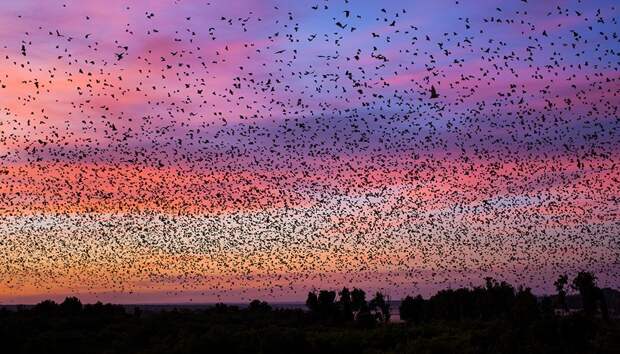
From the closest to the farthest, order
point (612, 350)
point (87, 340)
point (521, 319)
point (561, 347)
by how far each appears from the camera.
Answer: point (612, 350)
point (561, 347)
point (521, 319)
point (87, 340)

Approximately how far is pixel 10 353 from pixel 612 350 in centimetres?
6223

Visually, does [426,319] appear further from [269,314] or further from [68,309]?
[68,309]

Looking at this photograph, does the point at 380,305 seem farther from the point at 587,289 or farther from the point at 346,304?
the point at 587,289

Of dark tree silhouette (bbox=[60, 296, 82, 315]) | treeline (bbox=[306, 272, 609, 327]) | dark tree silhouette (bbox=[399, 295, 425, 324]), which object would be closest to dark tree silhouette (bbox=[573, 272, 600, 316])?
treeline (bbox=[306, 272, 609, 327])

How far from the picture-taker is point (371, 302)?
588 feet

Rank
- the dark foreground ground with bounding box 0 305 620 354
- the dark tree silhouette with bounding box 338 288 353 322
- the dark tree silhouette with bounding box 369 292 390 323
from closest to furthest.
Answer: the dark foreground ground with bounding box 0 305 620 354 < the dark tree silhouette with bounding box 338 288 353 322 < the dark tree silhouette with bounding box 369 292 390 323

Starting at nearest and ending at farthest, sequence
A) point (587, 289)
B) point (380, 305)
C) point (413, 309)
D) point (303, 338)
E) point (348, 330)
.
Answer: point (303, 338) → point (348, 330) → point (587, 289) → point (413, 309) → point (380, 305)

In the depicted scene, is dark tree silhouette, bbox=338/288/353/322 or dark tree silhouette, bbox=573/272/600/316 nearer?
dark tree silhouette, bbox=573/272/600/316

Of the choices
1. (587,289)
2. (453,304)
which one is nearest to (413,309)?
(453,304)

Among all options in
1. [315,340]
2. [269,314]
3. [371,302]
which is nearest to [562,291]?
[371,302]

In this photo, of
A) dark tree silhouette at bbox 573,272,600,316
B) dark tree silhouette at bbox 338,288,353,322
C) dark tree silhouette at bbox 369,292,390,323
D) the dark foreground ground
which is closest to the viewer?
the dark foreground ground

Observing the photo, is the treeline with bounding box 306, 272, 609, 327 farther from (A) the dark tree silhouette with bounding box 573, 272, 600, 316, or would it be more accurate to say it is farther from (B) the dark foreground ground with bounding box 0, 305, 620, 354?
(B) the dark foreground ground with bounding box 0, 305, 620, 354

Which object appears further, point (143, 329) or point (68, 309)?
point (68, 309)

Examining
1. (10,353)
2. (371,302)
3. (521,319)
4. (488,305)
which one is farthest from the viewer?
(371,302)
